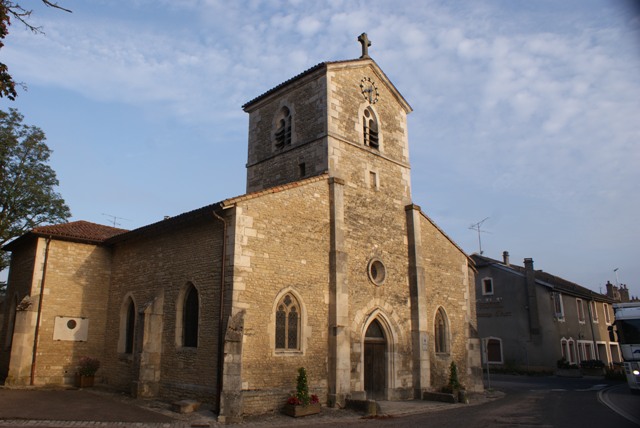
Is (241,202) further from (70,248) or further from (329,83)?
(70,248)

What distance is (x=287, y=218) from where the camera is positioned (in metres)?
14.8

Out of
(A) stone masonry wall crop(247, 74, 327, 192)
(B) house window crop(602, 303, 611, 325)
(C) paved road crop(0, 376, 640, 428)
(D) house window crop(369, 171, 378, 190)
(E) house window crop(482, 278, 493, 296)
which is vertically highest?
(A) stone masonry wall crop(247, 74, 327, 192)

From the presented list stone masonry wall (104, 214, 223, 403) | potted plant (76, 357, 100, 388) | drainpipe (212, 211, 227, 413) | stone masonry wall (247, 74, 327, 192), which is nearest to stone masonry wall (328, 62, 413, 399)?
stone masonry wall (247, 74, 327, 192)

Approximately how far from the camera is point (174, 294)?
15109 millimetres

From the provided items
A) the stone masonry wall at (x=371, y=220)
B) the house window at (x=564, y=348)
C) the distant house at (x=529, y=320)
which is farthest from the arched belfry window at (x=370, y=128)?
the house window at (x=564, y=348)

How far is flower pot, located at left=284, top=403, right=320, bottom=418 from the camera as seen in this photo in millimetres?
12711

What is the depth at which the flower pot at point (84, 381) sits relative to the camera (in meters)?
17.1

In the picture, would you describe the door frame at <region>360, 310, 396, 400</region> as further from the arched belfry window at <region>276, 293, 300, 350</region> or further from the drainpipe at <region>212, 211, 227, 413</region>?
the drainpipe at <region>212, 211, 227, 413</region>

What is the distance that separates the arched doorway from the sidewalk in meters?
1.00

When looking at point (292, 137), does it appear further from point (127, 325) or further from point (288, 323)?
point (127, 325)

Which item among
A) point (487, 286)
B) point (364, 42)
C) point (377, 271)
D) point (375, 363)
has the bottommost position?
point (375, 363)

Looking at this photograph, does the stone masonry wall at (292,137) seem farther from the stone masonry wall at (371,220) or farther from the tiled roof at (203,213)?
the tiled roof at (203,213)

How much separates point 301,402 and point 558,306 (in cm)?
2527

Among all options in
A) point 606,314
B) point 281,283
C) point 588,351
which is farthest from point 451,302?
point 606,314
